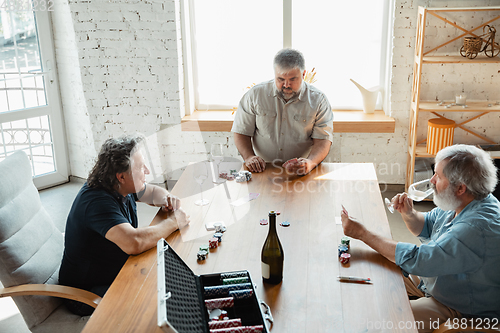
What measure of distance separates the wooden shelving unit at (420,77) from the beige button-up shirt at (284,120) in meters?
Answer: 1.29

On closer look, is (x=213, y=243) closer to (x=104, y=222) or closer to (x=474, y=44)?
(x=104, y=222)

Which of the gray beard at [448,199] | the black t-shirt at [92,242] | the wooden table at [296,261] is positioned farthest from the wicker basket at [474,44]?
the black t-shirt at [92,242]

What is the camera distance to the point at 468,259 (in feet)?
6.04

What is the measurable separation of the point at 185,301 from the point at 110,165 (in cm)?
99

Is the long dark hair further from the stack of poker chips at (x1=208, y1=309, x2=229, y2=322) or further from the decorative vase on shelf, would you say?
the decorative vase on shelf

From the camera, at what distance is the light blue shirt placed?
1.84 metres

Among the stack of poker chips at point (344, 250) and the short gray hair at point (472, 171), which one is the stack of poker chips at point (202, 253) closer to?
the stack of poker chips at point (344, 250)

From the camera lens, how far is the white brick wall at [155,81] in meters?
4.38

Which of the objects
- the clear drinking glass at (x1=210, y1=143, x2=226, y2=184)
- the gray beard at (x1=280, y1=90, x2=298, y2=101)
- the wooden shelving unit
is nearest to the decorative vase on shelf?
the wooden shelving unit

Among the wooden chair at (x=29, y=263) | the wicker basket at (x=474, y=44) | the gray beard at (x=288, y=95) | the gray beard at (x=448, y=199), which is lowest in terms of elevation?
the wooden chair at (x=29, y=263)

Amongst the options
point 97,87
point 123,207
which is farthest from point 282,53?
point 97,87

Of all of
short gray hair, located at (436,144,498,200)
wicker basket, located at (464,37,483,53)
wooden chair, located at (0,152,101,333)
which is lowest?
wooden chair, located at (0,152,101,333)

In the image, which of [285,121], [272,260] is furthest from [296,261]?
[285,121]

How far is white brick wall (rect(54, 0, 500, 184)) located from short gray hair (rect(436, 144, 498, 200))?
2.58m
